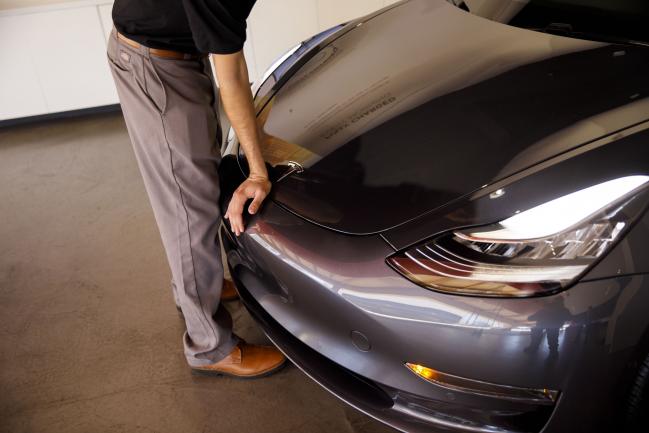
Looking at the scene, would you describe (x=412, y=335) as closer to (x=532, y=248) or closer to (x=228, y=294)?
(x=532, y=248)

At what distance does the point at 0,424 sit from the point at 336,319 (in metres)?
1.02

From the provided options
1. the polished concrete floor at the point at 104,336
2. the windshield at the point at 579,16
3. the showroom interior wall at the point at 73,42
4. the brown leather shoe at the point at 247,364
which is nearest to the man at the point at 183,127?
the brown leather shoe at the point at 247,364

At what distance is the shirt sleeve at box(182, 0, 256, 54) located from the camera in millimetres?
1141

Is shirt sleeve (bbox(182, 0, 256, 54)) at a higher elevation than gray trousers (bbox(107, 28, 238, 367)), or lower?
higher

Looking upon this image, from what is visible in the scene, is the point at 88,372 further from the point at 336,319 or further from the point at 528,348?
the point at 528,348

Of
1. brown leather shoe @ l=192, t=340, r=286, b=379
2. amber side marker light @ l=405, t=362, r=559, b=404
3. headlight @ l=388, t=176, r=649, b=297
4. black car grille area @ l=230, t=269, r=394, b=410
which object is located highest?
headlight @ l=388, t=176, r=649, b=297

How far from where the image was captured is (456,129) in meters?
1.31

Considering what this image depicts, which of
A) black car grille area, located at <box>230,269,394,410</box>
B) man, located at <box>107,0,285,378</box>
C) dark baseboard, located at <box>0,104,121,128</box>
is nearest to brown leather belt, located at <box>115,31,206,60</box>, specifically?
man, located at <box>107,0,285,378</box>

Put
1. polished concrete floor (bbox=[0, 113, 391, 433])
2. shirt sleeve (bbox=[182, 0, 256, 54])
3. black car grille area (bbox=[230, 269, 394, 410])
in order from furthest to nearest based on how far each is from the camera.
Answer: polished concrete floor (bbox=[0, 113, 391, 433]), black car grille area (bbox=[230, 269, 394, 410]), shirt sleeve (bbox=[182, 0, 256, 54])

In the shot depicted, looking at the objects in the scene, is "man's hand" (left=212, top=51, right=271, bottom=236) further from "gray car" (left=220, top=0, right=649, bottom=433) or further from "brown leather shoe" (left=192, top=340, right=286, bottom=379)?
"brown leather shoe" (left=192, top=340, right=286, bottom=379)

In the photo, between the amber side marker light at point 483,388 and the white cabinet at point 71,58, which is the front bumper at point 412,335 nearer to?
the amber side marker light at point 483,388

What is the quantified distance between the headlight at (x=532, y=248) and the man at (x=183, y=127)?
0.46 meters

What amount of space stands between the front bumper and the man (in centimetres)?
19

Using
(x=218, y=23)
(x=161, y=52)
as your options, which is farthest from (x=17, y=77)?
(x=218, y=23)
